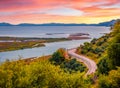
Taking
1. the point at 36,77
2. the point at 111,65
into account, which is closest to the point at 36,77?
the point at 36,77

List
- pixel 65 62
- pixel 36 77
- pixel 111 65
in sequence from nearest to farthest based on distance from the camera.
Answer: pixel 36 77 < pixel 111 65 < pixel 65 62

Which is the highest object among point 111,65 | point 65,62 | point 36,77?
point 36,77

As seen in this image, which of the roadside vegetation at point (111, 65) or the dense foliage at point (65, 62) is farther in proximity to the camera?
the dense foliage at point (65, 62)

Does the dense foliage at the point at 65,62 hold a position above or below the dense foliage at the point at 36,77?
below

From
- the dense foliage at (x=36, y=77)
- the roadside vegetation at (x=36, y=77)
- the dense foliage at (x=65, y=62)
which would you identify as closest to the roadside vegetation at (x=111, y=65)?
the roadside vegetation at (x=36, y=77)

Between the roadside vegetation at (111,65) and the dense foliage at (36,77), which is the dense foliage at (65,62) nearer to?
the roadside vegetation at (111,65)

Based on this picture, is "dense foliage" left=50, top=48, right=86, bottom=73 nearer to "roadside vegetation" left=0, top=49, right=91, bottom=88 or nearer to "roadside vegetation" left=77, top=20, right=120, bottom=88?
"roadside vegetation" left=77, top=20, right=120, bottom=88

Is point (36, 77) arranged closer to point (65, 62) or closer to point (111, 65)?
point (111, 65)

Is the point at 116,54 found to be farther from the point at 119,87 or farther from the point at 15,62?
the point at 15,62

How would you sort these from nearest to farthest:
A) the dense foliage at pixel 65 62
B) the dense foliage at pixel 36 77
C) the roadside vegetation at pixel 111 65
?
the dense foliage at pixel 36 77
the roadside vegetation at pixel 111 65
the dense foliage at pixel 65 62

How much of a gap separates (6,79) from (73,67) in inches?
2543

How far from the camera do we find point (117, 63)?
64.3m

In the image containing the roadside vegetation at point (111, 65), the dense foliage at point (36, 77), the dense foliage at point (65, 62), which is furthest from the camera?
the dense foliage at point (65, 62)

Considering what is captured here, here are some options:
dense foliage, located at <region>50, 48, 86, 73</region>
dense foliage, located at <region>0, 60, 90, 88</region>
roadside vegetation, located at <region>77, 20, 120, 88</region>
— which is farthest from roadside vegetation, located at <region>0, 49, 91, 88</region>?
dense foliage, located at <region>50, 48, 86, 73</region>
